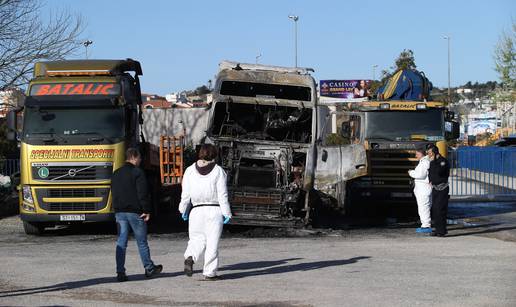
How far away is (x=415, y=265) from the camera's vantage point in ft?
41.0

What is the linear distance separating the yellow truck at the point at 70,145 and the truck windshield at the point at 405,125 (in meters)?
6.42

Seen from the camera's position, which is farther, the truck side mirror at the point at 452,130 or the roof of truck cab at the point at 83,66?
the truck side mirror at the point at 452,130

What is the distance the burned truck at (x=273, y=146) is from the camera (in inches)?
666

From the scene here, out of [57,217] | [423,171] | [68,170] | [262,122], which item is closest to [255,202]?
[262,122]

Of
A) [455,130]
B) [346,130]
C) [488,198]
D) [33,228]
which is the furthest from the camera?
[488,198]

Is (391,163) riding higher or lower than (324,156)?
lower

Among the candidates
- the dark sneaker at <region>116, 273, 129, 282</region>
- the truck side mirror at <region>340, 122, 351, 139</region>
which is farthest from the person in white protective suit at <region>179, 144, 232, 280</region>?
the truck side mirror at <region>340, 122, 351, 139</region>

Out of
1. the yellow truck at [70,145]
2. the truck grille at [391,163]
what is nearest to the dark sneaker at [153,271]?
the yellow truck at [70,145]

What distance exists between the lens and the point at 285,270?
12.1 m

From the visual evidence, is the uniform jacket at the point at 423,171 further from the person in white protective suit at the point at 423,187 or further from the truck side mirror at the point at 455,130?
the truck side mirror at the point at 455,130

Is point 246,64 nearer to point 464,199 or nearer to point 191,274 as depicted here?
point 191,274

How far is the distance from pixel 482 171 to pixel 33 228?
18.2 meters

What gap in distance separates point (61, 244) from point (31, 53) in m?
14.5

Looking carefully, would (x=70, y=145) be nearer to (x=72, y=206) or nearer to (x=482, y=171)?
(x=72, y=206)
